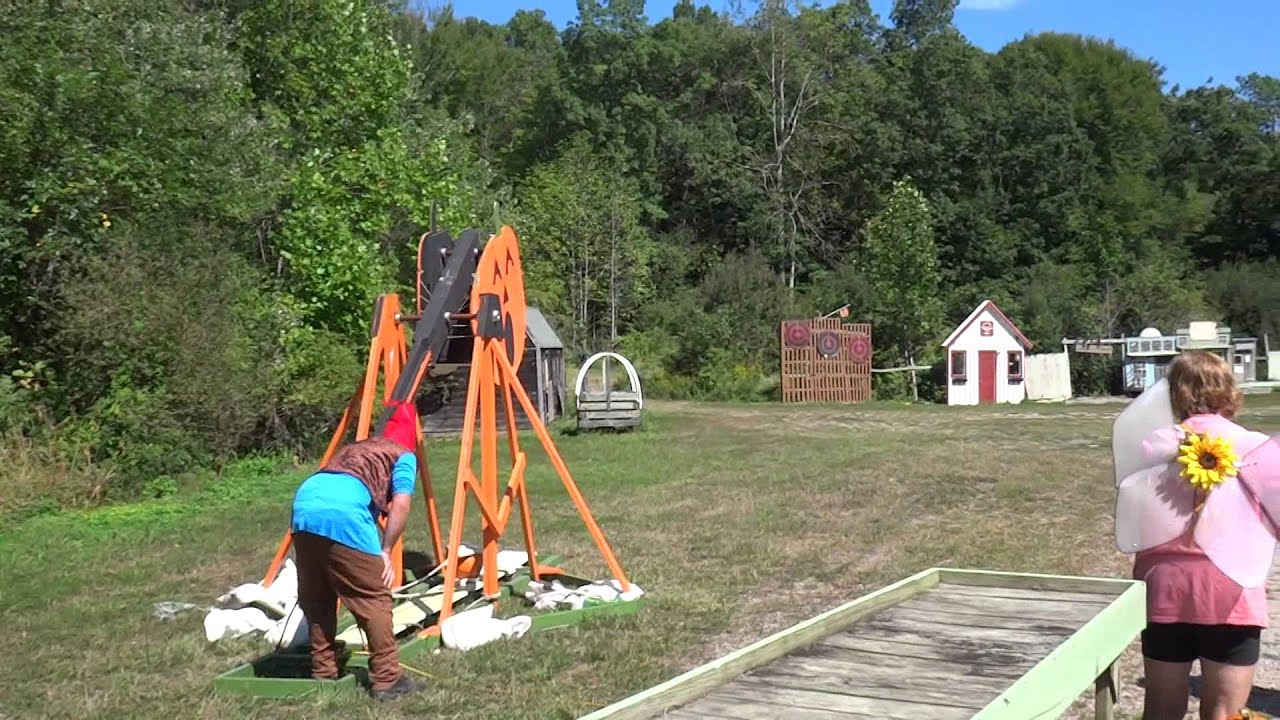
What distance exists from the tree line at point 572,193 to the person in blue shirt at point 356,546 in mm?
8338

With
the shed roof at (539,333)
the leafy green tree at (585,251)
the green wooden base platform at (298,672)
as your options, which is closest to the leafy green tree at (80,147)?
the shed roof at (539,333)

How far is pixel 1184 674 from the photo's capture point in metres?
4.02

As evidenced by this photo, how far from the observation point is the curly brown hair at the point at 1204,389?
3.94 meters

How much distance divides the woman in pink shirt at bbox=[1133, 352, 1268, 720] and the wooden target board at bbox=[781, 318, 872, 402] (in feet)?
97.7

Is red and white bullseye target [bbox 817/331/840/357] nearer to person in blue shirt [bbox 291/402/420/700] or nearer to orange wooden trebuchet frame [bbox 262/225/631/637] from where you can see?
orange wooden trebuchet frame [bbox 262/225/631/637]

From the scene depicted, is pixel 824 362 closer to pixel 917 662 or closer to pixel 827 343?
pixel 827 343

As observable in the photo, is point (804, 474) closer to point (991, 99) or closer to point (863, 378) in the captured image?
point (863, 378)

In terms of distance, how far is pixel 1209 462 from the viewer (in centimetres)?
373

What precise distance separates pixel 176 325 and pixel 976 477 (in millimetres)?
10902

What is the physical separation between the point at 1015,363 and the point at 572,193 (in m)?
17.7

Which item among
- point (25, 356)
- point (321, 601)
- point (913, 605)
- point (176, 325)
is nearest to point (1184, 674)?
point (913, 605)

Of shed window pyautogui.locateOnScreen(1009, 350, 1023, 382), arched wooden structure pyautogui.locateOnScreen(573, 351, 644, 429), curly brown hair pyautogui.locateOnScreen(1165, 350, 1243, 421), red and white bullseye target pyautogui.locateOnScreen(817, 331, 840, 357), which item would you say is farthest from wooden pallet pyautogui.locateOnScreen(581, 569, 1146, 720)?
shed window pyautogui.locateOnScreen(1009, 350, 1023, 382)

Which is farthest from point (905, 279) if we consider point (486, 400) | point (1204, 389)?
point (1204, 389)

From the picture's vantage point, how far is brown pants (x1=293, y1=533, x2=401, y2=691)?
565cm
